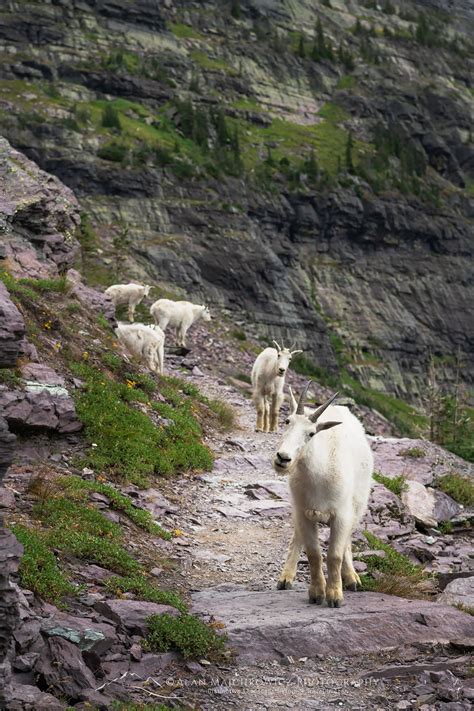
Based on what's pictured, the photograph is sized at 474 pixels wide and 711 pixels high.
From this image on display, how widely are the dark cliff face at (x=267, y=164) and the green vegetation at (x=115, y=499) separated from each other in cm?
3642

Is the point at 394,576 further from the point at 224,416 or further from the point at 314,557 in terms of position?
the point at 224,416

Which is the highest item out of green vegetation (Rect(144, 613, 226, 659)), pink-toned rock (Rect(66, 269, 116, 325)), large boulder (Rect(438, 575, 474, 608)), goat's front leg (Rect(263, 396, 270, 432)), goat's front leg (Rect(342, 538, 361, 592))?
green vegetation (Rect(144, 613, 226, 659))

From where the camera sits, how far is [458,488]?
56.8 ft

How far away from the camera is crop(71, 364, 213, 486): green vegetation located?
12.8 meters

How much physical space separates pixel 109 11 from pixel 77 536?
4907 inches

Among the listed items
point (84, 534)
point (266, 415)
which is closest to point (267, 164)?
point (266, 415)

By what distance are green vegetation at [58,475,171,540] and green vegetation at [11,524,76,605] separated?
2.35 metres

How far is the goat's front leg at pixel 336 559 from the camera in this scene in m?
8.66

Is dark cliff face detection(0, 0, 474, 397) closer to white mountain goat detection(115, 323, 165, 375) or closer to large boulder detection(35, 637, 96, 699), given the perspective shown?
white mountain goat detection(115, 323, 165, 375)

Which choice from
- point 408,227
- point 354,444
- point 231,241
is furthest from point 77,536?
point 408,227

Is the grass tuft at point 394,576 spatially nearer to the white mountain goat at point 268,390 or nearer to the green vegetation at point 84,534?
the green vegetation at point 84,534

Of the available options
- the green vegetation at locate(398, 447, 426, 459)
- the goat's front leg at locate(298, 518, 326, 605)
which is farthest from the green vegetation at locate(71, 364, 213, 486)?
the green vegetation at locate(398, 447, 426, 459)

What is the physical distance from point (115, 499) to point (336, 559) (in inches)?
149

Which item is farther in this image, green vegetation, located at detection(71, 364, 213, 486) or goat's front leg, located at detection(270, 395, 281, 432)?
goat's front leg, located at detection(270, 395, 281, 432)
